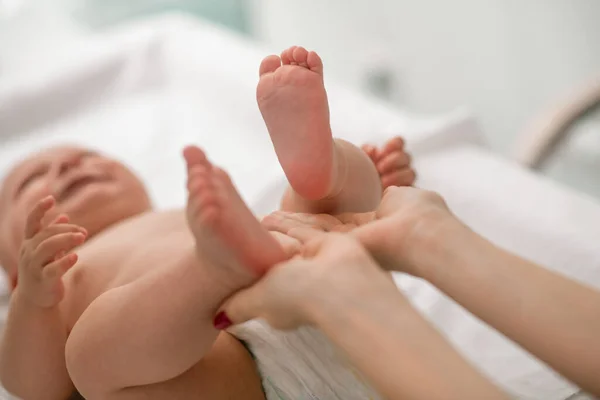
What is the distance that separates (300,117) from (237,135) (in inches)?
26.7

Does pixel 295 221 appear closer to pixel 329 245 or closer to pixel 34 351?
pixel 329 245

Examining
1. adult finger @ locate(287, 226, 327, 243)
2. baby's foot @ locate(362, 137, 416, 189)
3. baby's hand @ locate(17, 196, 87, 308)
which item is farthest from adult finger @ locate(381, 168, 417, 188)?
baby's hand @ locate(17, 196, 87, 308)

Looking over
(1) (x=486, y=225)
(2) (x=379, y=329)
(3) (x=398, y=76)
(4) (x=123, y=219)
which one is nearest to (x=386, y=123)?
(1) (x=486, y=225)

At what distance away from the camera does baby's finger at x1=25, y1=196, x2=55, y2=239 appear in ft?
1.73

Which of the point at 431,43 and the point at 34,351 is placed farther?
the point at 431,43

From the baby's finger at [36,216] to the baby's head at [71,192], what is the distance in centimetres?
15

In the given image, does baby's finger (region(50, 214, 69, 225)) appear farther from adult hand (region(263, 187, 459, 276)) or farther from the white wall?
the white wall

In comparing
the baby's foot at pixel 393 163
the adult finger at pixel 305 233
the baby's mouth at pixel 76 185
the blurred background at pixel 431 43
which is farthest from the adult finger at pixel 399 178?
the blurred background at pixel 431 43

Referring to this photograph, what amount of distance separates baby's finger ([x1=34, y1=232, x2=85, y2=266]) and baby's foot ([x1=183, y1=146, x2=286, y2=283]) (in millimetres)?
151

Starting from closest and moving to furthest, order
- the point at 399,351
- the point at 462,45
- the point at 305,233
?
the point at 399,351 → the point at 305,233 → the point at 462,45

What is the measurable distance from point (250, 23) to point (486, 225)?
1124 mm

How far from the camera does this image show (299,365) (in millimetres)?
477

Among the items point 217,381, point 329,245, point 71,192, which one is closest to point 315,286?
point 329,245

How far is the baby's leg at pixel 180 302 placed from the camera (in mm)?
382
